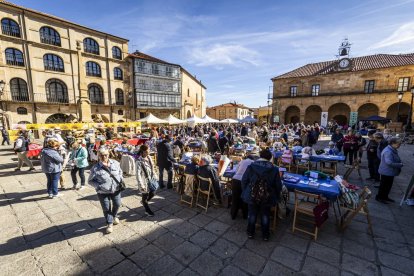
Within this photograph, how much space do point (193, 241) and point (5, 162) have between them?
1156 cm

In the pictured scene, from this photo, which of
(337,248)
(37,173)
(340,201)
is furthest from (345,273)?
(37,173)

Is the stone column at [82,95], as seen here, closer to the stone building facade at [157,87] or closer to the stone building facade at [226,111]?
the stone building facade at [157,87]

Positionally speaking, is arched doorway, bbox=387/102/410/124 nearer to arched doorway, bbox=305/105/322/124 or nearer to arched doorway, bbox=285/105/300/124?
arched doorway, bbox=305/105/322/124

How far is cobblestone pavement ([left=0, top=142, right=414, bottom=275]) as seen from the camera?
9.22ft

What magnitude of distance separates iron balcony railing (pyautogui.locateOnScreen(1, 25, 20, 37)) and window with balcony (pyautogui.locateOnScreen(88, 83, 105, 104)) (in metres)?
7.65

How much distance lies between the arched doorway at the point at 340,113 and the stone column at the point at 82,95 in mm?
33777

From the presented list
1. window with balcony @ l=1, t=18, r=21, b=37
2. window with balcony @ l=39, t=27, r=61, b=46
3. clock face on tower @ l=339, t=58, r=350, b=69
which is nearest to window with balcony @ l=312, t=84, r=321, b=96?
clock face on tower @ l=339, t=58, r=350, b=69

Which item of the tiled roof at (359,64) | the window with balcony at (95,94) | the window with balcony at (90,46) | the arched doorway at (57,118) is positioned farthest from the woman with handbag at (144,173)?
the tiled roof at (359,64)

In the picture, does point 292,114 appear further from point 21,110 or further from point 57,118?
point 21,110

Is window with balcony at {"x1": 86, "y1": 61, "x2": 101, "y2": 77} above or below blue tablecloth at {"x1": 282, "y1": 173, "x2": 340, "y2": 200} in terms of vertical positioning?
above

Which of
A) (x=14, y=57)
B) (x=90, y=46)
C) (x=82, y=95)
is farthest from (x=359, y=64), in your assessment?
(x=14, y=57)

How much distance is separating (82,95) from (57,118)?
12.6 feet

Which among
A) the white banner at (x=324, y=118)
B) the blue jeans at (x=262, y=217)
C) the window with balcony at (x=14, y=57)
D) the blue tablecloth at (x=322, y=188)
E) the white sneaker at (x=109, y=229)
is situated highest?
the window with balcony at (x=14, y=57)

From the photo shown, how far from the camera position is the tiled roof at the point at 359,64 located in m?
23.6
